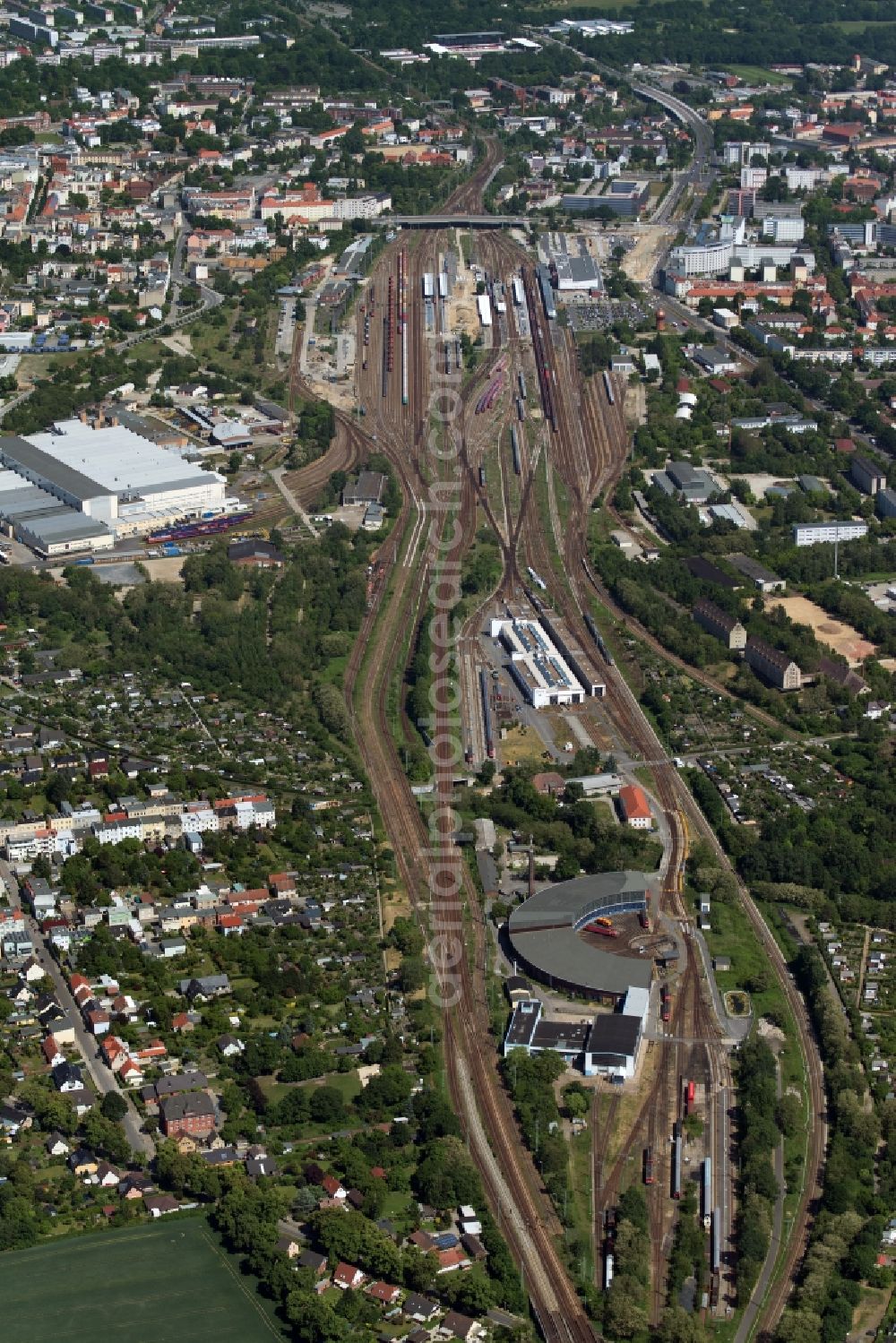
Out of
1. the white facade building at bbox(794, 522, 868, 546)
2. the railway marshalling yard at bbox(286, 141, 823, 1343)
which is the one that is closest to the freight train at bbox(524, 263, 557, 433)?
the railway marshalling yard at bbox(286, 141, 823, 1343)

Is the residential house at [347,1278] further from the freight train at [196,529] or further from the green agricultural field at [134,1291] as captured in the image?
the freight train at [196,529]

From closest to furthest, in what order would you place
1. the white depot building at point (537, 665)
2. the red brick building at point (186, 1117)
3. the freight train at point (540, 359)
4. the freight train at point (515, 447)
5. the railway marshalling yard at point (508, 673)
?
the railway marshalling yard at point (508, 673)
the red brick building at point (186, 1117)
the white depot building at point (537, 665)
the freight train at point (515, 447)
the freight train at point (540, 359)

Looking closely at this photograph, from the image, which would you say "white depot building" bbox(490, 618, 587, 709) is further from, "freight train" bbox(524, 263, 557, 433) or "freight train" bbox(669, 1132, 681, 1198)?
"freight train" bbox(669, 1132, 681, 1198)

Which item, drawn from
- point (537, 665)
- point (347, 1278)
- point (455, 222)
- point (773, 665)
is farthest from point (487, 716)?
point (455, 222)

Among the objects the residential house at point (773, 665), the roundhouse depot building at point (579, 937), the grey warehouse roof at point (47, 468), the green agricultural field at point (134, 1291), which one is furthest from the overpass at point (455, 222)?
the green agricultural field at point (134, 1291)

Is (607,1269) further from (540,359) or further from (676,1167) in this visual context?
(540,359)

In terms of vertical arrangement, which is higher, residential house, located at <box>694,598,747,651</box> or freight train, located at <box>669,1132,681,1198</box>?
freight train, located at <box>669,1132,681,1198</box>

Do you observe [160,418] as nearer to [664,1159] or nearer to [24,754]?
[24,754]
